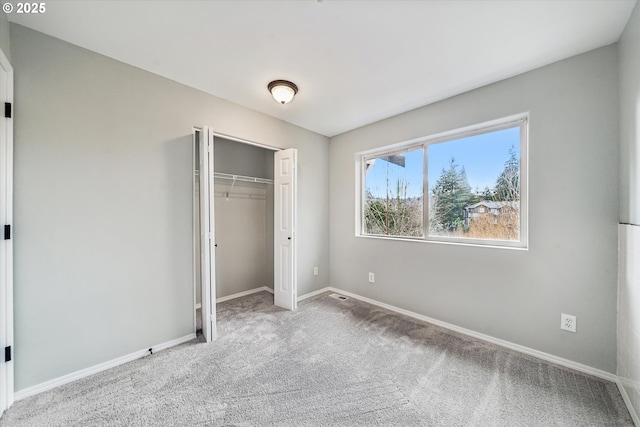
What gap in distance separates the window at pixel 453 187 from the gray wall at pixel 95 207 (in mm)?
2333

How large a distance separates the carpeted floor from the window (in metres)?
1.15

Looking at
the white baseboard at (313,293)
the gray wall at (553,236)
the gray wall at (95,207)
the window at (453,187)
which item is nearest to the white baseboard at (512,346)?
the gray wall at (553,236)

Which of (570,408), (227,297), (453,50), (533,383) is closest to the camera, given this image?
(570,408)

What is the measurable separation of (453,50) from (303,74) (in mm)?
1236

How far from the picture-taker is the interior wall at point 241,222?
3.55m

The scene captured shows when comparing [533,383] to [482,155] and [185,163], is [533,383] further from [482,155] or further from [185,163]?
[185,163]

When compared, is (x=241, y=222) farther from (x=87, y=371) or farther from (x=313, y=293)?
(x=87, y=371)

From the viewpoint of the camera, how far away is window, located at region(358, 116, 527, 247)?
2375mm

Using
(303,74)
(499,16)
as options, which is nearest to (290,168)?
(303,74)

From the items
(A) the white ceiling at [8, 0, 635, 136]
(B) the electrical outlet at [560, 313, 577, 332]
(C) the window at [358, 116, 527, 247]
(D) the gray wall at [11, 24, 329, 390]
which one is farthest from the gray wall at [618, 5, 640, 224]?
(D) the gray wall at [11, 24, 329, 390]

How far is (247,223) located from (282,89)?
7.15ft

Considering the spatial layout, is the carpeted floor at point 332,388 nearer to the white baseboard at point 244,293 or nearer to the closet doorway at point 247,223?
the closet doorway at point 247,223

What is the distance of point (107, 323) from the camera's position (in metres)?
1.98

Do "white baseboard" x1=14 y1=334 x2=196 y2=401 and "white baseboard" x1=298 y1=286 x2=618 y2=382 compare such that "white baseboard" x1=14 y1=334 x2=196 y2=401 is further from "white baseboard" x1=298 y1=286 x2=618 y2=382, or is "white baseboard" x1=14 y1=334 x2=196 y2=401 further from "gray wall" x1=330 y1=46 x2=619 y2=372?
"gray wall" x1=330 y1=46 x2=619 y2=372
